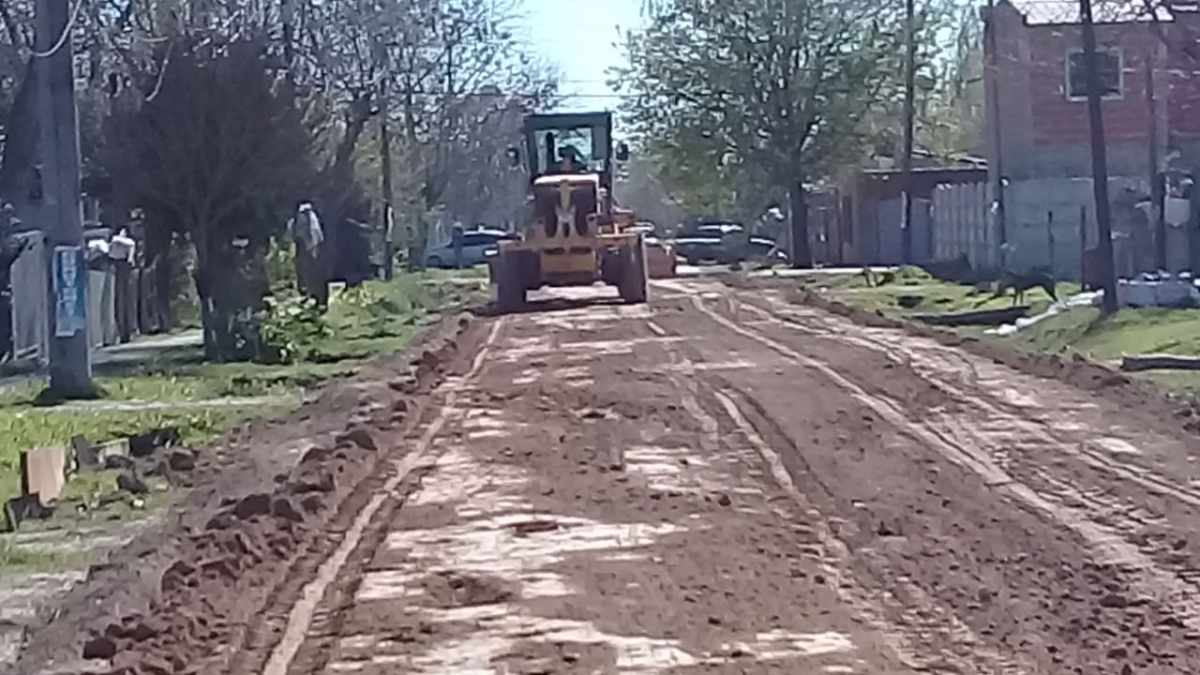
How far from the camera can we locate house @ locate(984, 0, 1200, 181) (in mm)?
57469

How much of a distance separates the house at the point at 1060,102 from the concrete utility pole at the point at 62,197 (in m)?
33.7

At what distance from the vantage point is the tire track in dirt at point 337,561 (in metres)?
10.8

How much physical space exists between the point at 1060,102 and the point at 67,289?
39819 mm

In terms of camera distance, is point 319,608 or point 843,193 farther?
point 843,193

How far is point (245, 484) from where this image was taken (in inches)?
699

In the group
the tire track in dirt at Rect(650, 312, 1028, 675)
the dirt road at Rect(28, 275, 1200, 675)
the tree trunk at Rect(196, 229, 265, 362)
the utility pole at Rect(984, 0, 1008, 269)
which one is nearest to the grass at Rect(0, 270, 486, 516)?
the tree trunk at Rect(196, 229, 265, 362)

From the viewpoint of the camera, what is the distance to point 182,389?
27500 millimetres

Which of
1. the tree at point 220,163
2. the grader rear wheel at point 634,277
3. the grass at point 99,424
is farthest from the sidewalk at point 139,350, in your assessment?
the grader rear wheel at point 634,277

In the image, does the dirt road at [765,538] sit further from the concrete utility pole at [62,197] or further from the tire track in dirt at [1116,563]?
the concrete utility pole at [62,197]

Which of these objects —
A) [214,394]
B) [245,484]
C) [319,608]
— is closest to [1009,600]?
[319,608]

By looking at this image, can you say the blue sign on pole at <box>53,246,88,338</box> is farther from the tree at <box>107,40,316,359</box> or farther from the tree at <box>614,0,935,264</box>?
the tree at <box>614,0,935,264</box>

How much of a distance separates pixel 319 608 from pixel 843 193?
211 feet

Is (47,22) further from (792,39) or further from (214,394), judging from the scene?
(792,39)

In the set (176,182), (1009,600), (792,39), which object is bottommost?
(1009,600)
